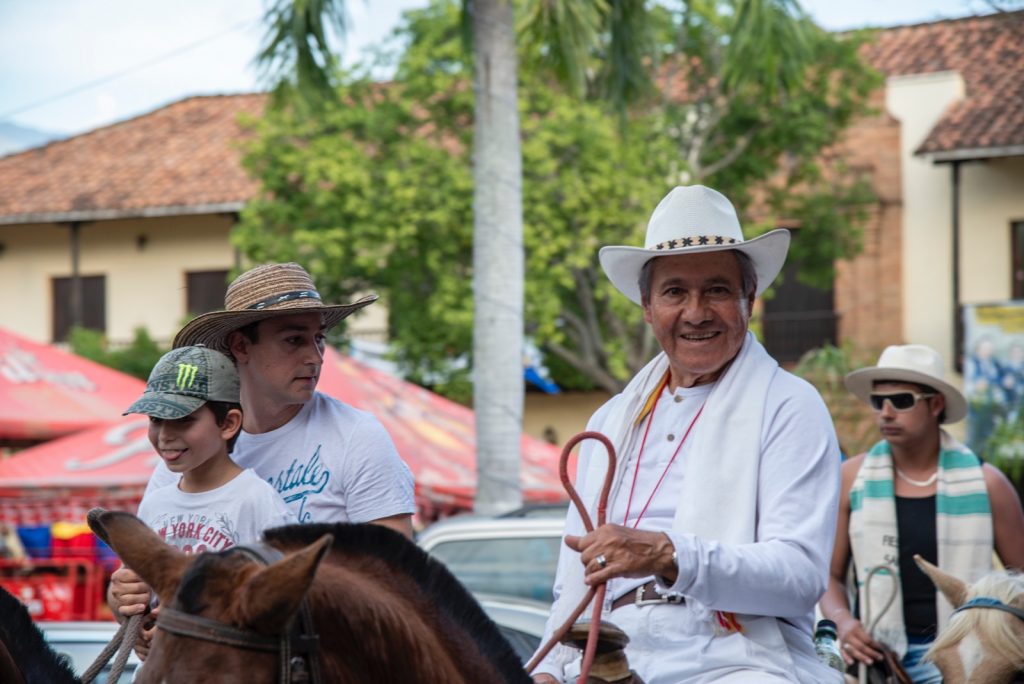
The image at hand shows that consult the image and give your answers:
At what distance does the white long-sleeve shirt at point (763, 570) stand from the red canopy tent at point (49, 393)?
1224 centimetres

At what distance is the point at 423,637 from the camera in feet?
7.63

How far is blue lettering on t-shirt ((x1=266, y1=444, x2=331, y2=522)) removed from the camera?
345 cm

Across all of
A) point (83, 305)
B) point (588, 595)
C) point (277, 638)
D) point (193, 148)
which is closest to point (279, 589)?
point (277, 638)

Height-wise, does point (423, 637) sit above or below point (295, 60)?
below

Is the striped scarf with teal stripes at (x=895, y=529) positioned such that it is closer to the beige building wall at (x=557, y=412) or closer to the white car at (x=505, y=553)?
→ the white car at (x=505, y=553)

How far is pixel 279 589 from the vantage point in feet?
6.14

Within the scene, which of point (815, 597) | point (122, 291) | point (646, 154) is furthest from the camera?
point (122, 291)

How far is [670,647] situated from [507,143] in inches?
351

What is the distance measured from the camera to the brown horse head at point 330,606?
1914 mm

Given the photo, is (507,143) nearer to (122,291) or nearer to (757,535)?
(757,535)

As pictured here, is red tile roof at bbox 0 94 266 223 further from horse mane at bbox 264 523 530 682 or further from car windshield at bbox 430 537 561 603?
horse mane at bbox 264 523 530 682

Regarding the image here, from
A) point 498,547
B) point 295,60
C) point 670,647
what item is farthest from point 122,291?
point 670,647

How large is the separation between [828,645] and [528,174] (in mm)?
16963

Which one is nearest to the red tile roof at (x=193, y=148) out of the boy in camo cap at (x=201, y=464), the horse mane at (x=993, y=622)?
the horse mane at (x=993, y=622)
